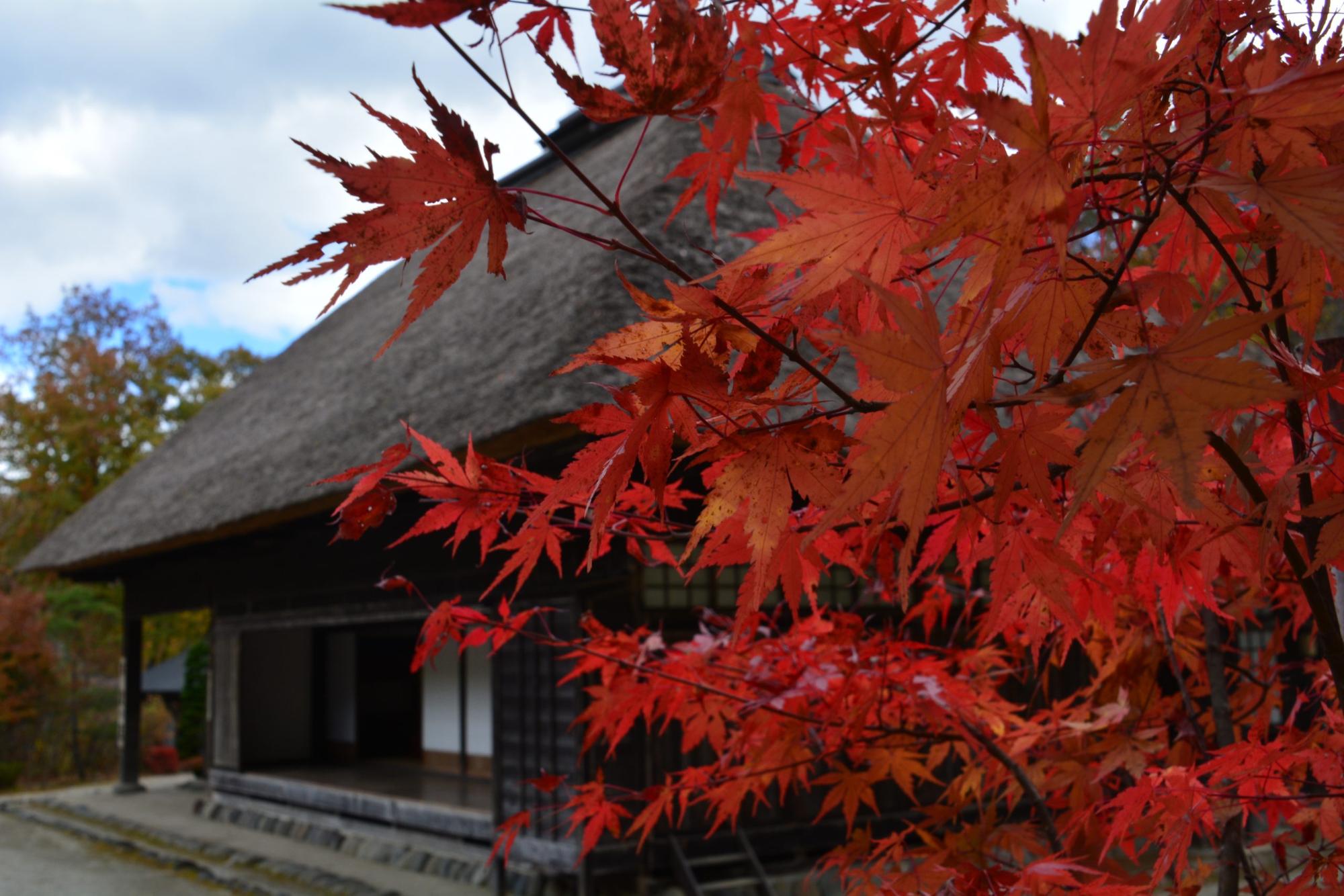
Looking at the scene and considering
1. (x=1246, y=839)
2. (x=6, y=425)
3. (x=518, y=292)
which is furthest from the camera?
(x=6, y=425)

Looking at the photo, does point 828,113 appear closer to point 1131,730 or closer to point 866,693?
point 866,693

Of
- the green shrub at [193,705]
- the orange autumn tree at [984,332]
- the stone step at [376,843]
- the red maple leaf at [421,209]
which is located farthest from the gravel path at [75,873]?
the red maple leaf at [421,209]

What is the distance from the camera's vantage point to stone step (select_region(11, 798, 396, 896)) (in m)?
5.82

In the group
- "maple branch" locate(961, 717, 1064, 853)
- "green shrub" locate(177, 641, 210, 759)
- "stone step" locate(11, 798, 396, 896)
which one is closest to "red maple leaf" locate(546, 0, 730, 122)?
"maple branch" locate(961, 717, 1064, 853)

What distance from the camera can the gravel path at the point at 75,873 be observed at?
6105 mm

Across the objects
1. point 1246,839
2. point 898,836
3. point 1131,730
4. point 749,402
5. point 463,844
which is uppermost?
point 749,402

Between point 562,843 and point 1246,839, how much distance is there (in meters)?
3.34

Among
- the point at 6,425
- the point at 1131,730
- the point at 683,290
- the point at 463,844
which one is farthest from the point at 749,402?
the point at 6,425

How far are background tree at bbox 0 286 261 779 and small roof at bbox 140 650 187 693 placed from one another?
18.5 inches

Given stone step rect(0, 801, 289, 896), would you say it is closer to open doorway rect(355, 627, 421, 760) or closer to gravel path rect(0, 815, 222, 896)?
gravel path rect(0, 815, 222, 896)

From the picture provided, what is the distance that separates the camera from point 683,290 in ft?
2.53

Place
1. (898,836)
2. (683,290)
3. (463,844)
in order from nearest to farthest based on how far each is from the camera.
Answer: (683,290), (898,836), (463,844)

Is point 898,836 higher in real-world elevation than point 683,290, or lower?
lower

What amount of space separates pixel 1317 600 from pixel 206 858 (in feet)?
24.6
